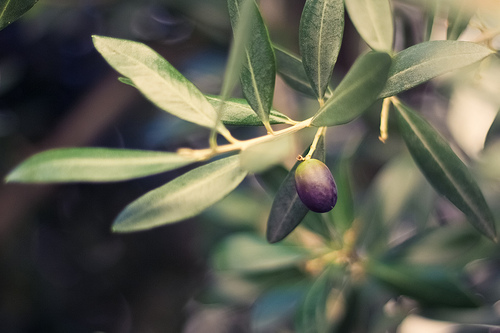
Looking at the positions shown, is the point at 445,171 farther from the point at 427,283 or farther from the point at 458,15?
the point at 427,283

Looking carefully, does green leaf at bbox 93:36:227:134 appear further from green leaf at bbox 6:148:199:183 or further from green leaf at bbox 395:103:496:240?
green leaf at bbox 395:103:496:240

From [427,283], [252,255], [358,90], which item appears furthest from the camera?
[252,255]

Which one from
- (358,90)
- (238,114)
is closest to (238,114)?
(238,114)

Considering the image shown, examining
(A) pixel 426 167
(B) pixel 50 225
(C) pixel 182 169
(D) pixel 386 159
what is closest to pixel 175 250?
(C) pixel 182 169

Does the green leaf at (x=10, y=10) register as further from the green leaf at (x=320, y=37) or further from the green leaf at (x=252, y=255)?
the green leaf at (x=252, y=255)

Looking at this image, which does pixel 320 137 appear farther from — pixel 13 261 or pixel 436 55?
pixel 13 261
